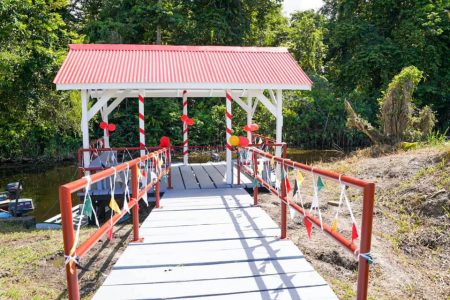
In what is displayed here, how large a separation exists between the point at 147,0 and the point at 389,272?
21333mm

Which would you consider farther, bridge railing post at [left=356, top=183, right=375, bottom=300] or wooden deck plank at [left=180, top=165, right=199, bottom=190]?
wooden deck plank at [left=180, top=165, right=199, bottom=190]

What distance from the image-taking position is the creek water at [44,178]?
1203cm

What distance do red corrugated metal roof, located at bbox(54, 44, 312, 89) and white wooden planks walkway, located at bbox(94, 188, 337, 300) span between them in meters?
4.25

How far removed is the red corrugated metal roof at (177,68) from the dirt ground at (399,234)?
3.04m

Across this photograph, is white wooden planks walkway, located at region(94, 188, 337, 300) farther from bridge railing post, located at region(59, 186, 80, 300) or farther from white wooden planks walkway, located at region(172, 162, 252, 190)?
white wooden planks walkway, located at region(172, 162, 252, 190)

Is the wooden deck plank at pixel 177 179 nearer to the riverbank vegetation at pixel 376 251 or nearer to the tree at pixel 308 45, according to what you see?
the riverbank vegetation at pixel 376 251

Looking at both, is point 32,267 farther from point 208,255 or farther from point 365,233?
point 365,233

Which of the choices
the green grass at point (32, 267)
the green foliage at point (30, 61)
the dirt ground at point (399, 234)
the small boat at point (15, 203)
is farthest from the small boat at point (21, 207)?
the dirt ground at point (399, 234)

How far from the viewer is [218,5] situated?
23938mm

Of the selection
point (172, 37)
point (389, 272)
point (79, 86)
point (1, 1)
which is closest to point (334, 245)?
point (389, 272)

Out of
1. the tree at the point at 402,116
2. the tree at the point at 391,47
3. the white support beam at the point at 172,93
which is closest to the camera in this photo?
the white support beam at the point at 172,93

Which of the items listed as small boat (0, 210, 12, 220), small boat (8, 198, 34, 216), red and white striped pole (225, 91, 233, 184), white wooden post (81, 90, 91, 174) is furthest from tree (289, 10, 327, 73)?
small boat (0, 210, 12, 220)

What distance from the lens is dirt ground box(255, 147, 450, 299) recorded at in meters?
4.45

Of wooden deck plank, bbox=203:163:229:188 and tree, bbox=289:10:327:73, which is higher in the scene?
tree, bbox=289:10:327:73
